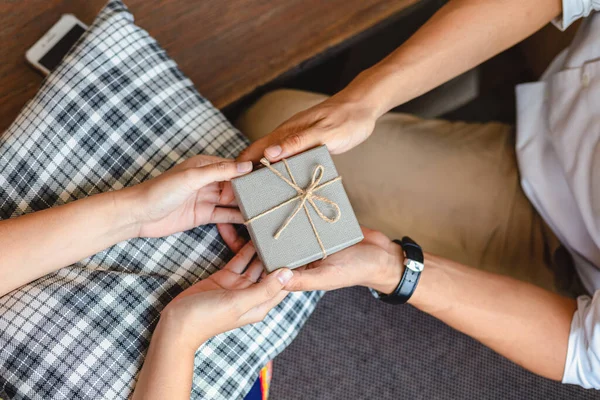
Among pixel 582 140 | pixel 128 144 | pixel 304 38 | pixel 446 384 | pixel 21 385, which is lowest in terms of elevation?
pixel 446 384

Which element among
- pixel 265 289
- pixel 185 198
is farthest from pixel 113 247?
pixel 265 289

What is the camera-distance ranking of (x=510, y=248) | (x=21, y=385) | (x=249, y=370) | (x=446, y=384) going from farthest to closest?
(x=446, y=384) < (x=510, y=248) < (x=249, y=370) < (x=21, y=385)

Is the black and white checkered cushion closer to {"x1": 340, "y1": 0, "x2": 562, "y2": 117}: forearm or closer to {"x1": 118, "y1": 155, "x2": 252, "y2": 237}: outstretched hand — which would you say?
{"x1": 118, "y1": 155, "x2": 252, "y2": 237}: outstretched hand

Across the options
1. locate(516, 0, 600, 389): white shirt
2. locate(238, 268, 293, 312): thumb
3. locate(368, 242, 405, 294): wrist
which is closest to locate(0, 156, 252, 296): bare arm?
locate(238, 268, 293, 312): thumb

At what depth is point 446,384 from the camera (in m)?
1.38

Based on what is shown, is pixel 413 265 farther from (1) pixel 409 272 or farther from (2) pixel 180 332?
(2) pixel 180 332

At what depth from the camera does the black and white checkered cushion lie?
2.64 ft

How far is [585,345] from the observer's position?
0.91 meters

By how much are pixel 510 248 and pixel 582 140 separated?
301 mm

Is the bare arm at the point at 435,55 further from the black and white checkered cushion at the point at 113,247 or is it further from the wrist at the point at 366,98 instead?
the black and white checkered cushion at the point at 113,247

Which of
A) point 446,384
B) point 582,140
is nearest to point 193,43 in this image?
point 582,140

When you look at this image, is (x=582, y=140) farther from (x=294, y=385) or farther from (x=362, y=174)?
(x=294, y=385)

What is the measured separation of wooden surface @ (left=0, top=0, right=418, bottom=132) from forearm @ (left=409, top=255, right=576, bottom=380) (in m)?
0.63

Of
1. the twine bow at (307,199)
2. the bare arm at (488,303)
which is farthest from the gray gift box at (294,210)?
the bare arm at (488,303)
